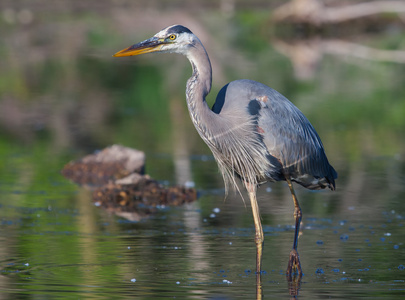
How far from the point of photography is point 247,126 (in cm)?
759

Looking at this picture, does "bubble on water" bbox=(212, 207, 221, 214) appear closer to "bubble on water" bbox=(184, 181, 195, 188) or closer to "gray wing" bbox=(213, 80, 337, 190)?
"bubble on water" bbox=(184, 181, 195, 188)

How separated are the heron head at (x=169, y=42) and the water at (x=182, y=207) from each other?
168 centimetres

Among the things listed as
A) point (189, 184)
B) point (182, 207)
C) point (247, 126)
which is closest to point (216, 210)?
point (182, 207)

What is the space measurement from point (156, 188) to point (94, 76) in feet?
43.1

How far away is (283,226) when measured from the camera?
911 cm

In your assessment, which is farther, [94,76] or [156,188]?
[94,76]

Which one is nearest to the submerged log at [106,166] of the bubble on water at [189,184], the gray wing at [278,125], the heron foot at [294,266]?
the bubble on water at [189,184]

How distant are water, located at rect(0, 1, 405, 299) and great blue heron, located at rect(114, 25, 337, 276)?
2.09 feet

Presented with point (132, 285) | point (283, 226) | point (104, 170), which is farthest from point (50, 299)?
point (104, 170)

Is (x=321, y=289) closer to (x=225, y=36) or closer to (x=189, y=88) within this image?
(x=189, y=88)

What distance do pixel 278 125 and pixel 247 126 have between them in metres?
0.31

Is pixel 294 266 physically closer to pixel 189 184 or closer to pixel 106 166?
pixel 189 184

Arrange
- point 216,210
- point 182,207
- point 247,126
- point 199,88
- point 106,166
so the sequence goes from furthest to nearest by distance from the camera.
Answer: point 106,166
point 182,207
point 216,210
point 247,126
point 199,88

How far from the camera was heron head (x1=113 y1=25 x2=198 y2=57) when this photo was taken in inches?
292
